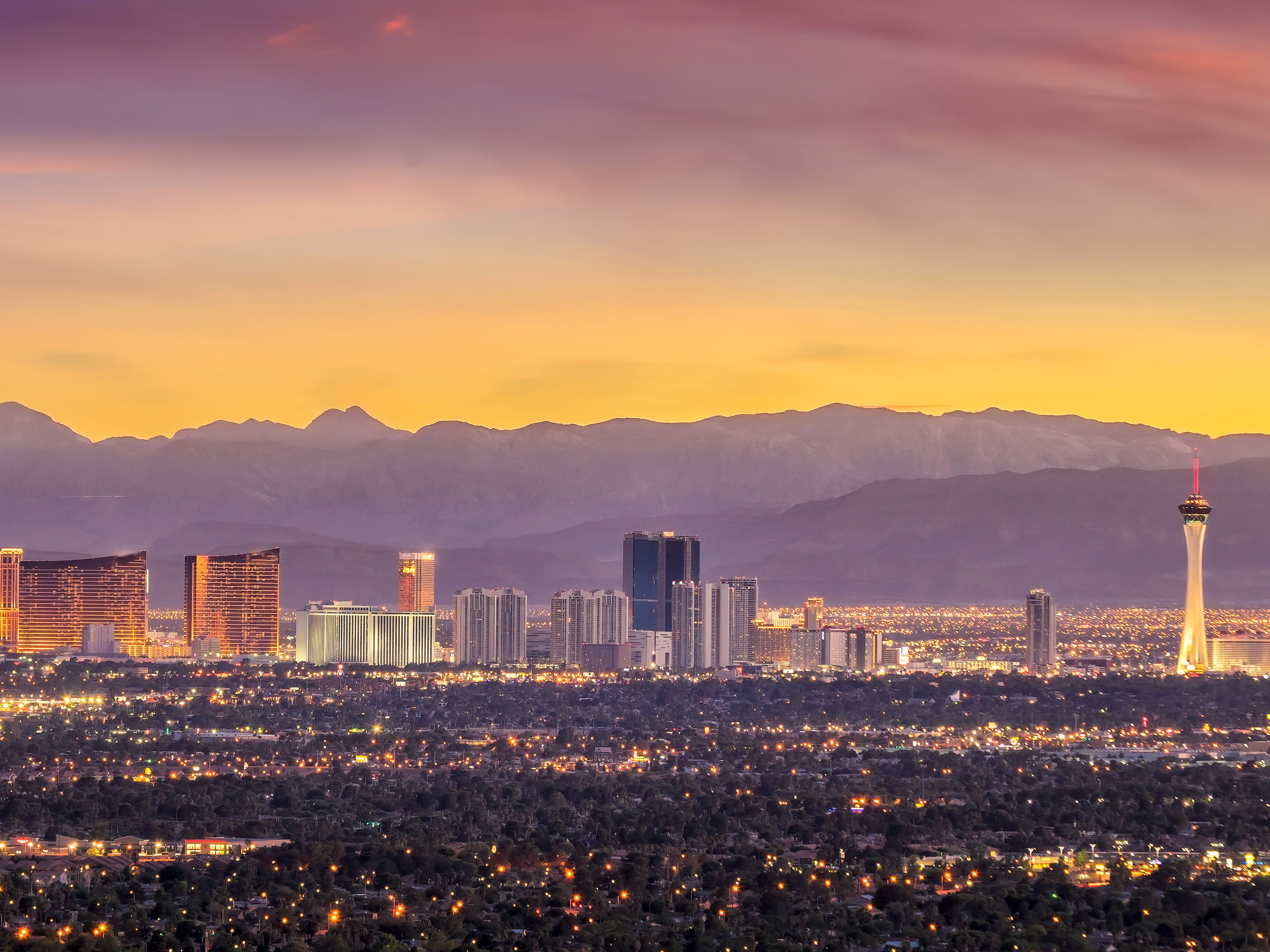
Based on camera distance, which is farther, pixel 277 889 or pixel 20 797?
pixel 20 797

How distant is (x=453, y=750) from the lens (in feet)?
486

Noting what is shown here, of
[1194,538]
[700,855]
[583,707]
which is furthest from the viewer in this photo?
[1194,538]

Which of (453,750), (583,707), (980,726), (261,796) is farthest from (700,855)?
(583,707)

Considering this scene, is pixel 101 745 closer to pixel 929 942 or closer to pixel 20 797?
pixel 20 797

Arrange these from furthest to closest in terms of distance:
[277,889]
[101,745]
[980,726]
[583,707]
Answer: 1. [583,707]
2. [980,726]
3. [101,745]
4. [277,889]

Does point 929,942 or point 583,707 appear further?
point 583,707

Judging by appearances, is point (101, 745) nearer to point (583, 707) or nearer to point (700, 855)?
point (583, 707)

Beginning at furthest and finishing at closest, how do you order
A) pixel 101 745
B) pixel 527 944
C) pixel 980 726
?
pixel 980 726
pixel 101 745
pixel 527 944

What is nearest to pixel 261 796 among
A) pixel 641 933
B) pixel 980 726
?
pixel 641 933

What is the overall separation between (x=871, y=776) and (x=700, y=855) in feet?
117

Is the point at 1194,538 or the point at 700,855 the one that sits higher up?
the point at 1194,538

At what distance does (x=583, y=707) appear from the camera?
18488 cm

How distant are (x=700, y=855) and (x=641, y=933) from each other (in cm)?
1800

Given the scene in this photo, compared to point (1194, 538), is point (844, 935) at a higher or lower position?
lower
